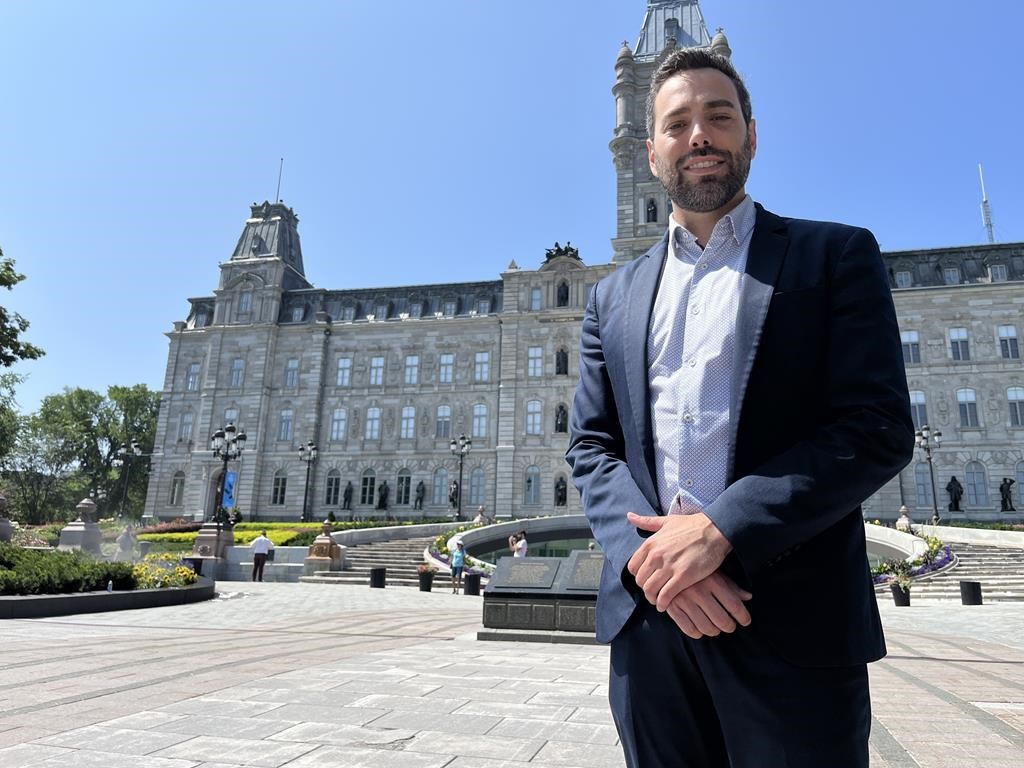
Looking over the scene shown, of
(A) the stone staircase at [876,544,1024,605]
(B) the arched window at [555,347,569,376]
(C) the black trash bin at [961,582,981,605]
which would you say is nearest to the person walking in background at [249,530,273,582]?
(A) the stone staircase at [876,544,1024,605]

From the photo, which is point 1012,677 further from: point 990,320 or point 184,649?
point 990,320

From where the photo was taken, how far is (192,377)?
5059 cm

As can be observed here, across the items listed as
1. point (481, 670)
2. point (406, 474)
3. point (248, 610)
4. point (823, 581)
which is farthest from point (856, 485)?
point (406, 474)

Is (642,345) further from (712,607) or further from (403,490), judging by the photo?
(403,490)

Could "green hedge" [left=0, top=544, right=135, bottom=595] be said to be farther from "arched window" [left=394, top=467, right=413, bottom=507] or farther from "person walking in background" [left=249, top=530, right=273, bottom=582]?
"arched window" [left=394, top=467, right=413, bottom=507]

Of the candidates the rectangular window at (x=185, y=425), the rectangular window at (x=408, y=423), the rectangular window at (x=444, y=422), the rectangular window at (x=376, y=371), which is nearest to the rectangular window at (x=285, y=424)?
the rectangular window at (x=376, y=371)

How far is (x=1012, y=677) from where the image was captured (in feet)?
24.8

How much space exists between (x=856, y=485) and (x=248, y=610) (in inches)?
619

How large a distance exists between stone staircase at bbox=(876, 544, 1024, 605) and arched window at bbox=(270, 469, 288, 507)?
36837 mm

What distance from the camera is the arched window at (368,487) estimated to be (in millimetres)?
45719

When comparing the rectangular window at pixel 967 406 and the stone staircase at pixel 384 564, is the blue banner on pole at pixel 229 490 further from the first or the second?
the rectangular window at pixel 967 406

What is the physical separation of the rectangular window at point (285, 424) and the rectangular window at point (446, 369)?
432 inches

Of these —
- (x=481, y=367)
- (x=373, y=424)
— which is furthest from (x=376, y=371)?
(x=481, y=367)

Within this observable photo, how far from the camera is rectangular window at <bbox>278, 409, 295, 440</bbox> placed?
157 ft
